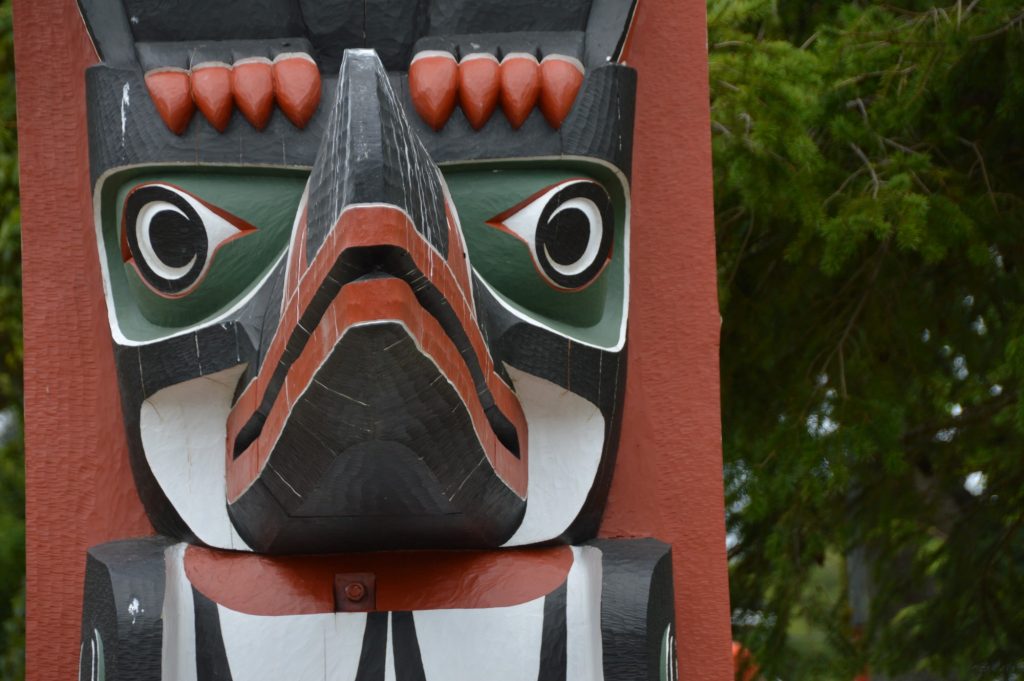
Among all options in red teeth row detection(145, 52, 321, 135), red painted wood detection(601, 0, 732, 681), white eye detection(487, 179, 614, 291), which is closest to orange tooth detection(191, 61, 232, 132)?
red teeth row detection(145, 52, 321, 135)

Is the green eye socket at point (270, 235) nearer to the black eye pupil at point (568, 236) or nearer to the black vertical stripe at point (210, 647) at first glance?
the black eye pupil at point (568, 236)

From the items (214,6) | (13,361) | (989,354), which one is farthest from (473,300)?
(13,361)

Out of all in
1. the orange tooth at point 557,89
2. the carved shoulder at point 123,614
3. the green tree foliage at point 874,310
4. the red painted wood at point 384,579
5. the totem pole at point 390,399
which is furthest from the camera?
the green tree foliage at point 874,310

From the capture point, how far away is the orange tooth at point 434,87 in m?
3.20

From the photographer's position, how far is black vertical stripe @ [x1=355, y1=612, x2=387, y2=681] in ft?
9.77

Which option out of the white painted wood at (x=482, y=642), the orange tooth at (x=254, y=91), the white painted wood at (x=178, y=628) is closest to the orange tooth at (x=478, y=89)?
the orange tooth at (x=254, y=91)

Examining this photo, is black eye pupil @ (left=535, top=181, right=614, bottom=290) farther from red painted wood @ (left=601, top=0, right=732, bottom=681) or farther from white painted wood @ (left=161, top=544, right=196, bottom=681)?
white painted wood @ (left=161, top=544, right=196, bottom=681)

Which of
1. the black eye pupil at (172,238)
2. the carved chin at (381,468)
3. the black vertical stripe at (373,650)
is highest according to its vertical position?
the black eye pupil at (172,238)

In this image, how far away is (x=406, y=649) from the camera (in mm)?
2994

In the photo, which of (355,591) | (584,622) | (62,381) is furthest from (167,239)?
(584,622)

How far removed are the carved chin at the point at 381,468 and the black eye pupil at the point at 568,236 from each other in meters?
0.29

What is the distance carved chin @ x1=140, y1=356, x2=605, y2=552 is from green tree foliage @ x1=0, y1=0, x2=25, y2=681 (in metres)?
2.65

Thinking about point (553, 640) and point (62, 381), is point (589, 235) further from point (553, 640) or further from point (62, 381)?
point (62, 381)

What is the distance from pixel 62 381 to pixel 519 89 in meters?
1.32
